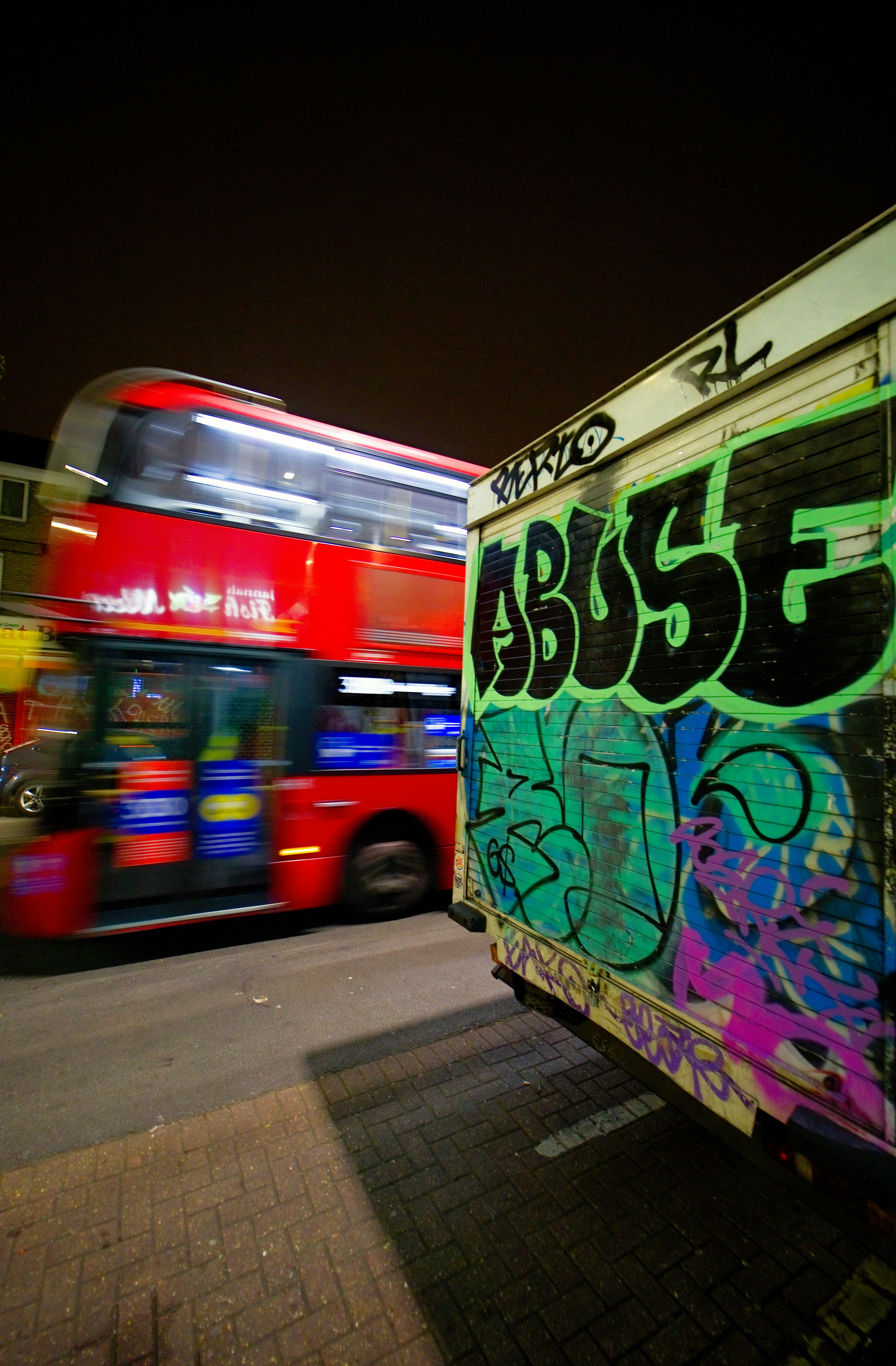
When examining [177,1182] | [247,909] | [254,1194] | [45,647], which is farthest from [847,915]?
[45,647]

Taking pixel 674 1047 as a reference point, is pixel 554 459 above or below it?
above

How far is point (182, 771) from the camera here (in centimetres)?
512

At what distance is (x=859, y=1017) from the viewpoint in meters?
1.65

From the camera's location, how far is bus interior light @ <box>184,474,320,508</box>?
5344 mm

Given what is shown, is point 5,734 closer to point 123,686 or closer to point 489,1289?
point 123,686

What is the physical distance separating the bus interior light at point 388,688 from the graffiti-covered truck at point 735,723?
9.97 feet

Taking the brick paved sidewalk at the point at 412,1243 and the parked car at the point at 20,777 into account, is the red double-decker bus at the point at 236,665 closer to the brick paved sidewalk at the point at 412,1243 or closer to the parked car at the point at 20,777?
the brick paved sidewalk at the point at 412,1243

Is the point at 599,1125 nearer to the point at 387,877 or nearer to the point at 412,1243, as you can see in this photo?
the point at 412,1243

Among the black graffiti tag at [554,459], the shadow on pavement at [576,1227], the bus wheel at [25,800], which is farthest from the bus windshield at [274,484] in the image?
the bus wheel at [25,800]

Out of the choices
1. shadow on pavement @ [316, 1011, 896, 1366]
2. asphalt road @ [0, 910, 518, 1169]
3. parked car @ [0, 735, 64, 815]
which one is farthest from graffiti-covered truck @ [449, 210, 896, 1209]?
parked car @ [0, 735, 64, 815]

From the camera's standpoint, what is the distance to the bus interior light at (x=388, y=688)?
5.82m

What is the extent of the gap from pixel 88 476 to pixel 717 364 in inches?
197

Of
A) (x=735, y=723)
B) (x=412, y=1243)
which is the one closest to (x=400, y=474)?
(x=735, y=723)

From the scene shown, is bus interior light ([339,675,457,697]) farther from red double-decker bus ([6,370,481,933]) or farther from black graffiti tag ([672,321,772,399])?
black graffiti tag ([672,321,772,399])
